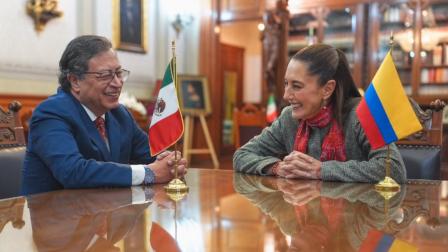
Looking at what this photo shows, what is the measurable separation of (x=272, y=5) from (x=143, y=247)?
6.85 metres

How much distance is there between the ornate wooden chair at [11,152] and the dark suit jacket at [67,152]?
0.38 feet

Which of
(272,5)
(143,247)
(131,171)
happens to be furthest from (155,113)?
(272,5)

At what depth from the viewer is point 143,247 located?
844 millimetres

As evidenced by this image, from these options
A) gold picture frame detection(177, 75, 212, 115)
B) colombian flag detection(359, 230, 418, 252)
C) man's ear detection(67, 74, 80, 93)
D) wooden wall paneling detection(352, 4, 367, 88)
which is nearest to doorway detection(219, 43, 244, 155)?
gold picture frame detection(177, 75, 212, 115)

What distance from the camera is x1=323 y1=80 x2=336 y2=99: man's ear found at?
181cm

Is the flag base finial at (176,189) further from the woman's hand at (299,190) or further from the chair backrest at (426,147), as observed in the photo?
the chair backrest at (426,147)

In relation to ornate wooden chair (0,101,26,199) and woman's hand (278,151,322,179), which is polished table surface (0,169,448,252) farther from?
ornate wooden chair (0,101,26,199)

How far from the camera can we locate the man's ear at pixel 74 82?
70.1 inches

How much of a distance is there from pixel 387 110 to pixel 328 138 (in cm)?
36

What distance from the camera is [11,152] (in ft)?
5.79

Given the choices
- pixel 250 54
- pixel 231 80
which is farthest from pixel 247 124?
pixel 250 54

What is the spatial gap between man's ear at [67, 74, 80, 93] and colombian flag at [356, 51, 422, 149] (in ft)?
3.31

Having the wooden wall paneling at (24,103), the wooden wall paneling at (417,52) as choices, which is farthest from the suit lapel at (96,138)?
the wooden wall paneling at (417,52)

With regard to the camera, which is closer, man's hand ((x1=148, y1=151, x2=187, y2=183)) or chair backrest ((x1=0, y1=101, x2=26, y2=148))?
man's hand ((x1=148, y1=151, x2=187, y2=183))
